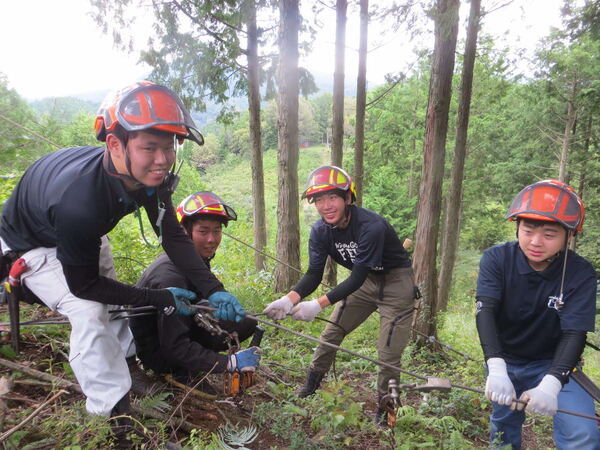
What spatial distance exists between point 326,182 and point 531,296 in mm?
2141

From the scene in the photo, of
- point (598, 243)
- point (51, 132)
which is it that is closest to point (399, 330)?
point (51, 132)

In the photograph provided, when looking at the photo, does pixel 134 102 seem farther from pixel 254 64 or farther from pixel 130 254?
pixel 254 64

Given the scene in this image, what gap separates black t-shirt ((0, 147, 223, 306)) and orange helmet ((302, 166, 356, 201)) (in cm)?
158

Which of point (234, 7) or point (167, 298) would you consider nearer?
point (167, 298)

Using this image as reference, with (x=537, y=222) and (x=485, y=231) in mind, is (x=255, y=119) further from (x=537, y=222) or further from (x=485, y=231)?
(x=485, y=231)

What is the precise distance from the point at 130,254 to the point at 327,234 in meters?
3.18

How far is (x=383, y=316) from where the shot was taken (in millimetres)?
4484

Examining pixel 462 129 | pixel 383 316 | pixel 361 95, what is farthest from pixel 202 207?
pixel 361 95

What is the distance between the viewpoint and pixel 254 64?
10.6 m

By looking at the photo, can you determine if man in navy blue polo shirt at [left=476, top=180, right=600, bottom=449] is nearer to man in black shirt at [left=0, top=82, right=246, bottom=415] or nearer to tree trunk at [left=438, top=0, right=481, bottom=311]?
man in black shirt at [left=0, top=82, right=246, bottom=415]

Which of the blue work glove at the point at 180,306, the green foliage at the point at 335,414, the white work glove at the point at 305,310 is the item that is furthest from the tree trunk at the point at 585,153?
the blue work glove at the point at 180,306

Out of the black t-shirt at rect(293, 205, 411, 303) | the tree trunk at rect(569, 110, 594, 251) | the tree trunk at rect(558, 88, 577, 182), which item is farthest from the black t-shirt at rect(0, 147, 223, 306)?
the tree trunk at rect(569, 110, 594, 251)

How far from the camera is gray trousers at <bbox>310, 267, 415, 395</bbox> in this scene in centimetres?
436

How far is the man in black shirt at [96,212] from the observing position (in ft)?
7.52
